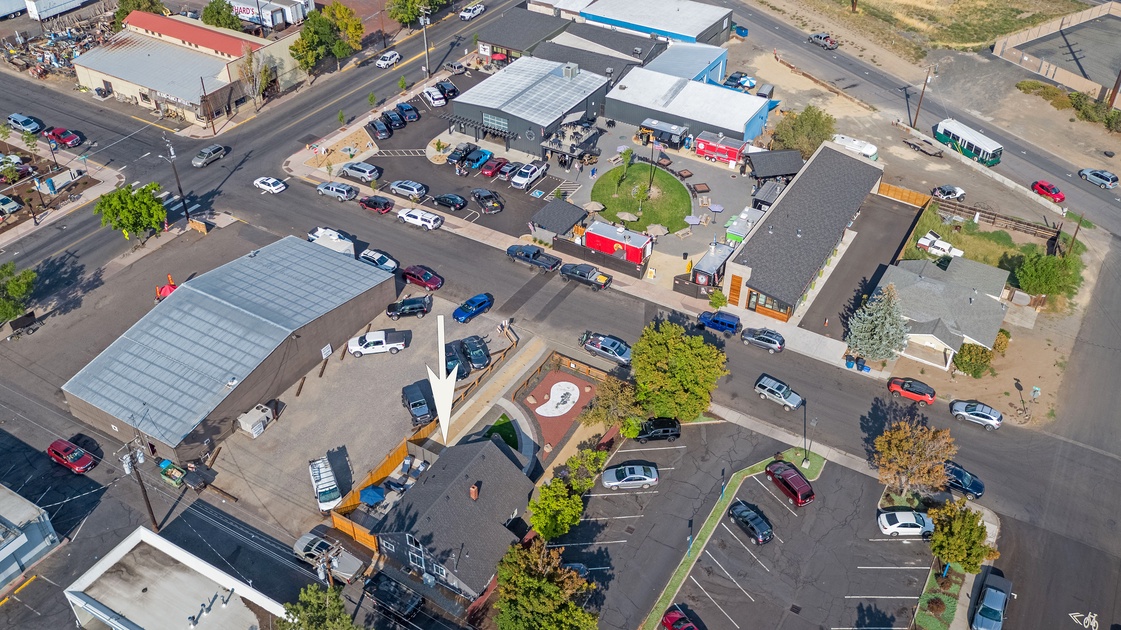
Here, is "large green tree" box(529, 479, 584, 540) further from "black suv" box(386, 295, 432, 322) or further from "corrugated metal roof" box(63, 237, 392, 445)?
"black suv" box(386, 295, 432, 322)

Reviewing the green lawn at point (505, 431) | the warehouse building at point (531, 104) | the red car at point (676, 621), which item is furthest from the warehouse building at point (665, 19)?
the red car at point (676, 621)

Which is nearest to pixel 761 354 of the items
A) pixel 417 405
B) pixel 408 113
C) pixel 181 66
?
pixel 417 405

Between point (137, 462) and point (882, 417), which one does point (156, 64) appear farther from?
point (882, 417)

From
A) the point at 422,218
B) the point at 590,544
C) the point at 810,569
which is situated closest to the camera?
the point at 810,569

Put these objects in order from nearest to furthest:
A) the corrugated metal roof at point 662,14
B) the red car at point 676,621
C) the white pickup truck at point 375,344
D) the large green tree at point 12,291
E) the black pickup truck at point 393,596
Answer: the red car at point 676,621
the black pickup truck at point 393,596
the large green tree at point 12,291
the white pickup truck at point 375,344
the corrugated metal roof at point 662,14

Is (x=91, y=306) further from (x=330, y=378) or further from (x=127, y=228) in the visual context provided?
(x=330, y=378)

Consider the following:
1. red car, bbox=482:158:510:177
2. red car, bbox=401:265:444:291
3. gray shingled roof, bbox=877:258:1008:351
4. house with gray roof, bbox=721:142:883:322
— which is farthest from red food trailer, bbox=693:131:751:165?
red car, bbox=401:265:444:291

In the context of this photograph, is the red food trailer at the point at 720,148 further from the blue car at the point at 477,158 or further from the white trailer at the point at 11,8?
the white trailer at the point at 11,8
